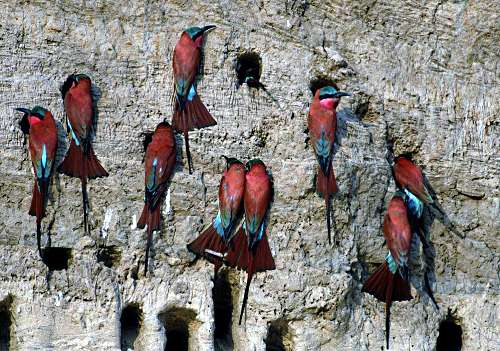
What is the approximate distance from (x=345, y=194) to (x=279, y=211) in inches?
11.5

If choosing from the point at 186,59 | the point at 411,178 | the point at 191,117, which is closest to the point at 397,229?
the point at 411,178

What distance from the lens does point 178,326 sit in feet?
20.0

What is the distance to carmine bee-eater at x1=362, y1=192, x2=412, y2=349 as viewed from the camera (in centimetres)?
607

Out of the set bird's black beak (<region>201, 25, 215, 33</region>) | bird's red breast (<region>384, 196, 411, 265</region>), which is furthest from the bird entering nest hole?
bird's red breast (<region>384, 196, 411, 265</region>)

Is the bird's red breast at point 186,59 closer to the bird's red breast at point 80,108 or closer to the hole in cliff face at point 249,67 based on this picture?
the hole in cliff face at point 249,67

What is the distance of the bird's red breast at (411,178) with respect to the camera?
629 centimetres

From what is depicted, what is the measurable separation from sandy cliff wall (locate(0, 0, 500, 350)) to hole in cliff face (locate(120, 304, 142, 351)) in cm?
1

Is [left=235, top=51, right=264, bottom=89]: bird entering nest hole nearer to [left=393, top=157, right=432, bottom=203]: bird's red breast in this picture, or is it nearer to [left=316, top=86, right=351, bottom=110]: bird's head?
[left=316, top=86, right=351, bottom=110]: bird's head

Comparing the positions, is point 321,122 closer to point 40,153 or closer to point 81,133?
point 81,133

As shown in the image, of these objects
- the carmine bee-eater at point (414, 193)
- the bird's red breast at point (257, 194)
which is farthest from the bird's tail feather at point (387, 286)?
the bird's red breast at point (257, 194)

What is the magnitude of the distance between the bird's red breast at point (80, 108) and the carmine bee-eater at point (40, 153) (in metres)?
0.10

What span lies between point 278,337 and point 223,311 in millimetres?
262

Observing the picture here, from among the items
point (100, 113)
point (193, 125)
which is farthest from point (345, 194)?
point (100, 113)

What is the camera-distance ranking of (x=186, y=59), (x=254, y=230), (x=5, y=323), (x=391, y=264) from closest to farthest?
Result: 1. (x=5, y=323)
2. (x=254, y=230)
3. (x=391, y=264)
4. (x=186, y=59)
